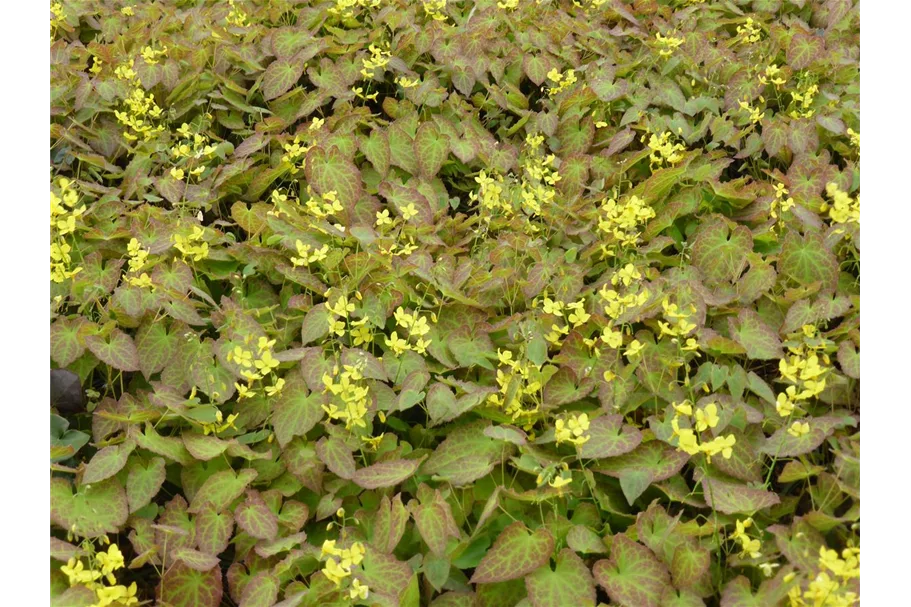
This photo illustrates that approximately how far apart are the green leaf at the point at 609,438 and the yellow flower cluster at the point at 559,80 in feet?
4.61

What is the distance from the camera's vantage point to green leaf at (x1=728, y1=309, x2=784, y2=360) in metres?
1.80

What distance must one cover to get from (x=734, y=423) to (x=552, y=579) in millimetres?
492

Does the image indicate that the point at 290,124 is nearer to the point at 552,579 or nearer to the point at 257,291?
the point at 257,291

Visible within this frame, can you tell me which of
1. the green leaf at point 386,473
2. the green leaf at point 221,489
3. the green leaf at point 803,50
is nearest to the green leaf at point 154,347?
the green leaf at point 221,489

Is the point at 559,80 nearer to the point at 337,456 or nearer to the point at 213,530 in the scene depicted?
the point at 337,456

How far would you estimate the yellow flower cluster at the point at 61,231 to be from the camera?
77.9 inches

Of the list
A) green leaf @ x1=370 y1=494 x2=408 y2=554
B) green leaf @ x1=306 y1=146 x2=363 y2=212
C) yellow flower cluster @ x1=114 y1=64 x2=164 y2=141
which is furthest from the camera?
yellow flower cluster @ x1=114 y1=64 x2=164 y2=141

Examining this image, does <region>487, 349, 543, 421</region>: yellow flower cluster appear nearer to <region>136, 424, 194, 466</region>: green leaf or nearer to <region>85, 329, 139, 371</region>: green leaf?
<region>136, 424, 194, 466</region>: green leaf

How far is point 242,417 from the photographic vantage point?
1.79m

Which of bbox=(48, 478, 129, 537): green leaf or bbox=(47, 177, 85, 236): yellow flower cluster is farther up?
bbox=(47, 177, 85, 236): yellow flower cluster

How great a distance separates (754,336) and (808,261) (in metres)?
0.28

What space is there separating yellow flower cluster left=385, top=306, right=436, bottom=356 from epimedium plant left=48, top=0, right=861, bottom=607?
0.05 feet

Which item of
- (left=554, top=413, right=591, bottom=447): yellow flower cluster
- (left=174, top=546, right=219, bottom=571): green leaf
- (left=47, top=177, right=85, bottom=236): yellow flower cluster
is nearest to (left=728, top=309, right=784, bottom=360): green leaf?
(left=554, top=413, right=591, bottom=447): yellow flower cluster

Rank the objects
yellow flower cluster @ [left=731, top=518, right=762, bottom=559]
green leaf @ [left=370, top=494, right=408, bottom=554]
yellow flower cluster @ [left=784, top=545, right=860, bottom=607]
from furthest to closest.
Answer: green leaf @ [left=370, top=494, right=408, bottom=554] < yellow flower cluster @ [left=731, top=518, right=762, bottom=559] < yellow flower cluster @ [left=784, top=545, right=860, bottom=607]
